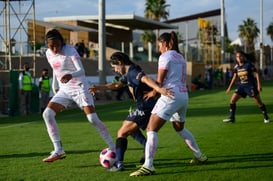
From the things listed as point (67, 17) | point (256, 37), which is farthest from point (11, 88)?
point (256, 37)

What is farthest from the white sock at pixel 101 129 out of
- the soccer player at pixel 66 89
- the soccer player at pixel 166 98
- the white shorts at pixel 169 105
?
the white shorts at pixel 169 105

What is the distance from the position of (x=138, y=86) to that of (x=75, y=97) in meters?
1.21

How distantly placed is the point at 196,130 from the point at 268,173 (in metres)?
5.72

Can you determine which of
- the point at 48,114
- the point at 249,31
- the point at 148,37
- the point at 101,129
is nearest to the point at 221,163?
the point at 101,129

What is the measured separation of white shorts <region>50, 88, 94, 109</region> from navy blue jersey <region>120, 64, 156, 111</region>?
826mm

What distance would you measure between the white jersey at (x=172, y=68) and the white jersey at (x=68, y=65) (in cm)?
158

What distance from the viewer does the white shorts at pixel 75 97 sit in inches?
327

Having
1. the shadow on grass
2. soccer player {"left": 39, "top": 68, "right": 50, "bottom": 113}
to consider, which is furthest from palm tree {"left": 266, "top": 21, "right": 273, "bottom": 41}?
the shadow on grass

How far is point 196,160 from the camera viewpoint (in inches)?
323

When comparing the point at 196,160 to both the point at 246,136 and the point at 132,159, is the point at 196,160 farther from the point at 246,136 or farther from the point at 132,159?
the point at 246,136

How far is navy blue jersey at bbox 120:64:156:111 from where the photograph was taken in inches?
297

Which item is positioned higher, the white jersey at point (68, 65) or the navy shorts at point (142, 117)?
the white jersey at point (68, 65)

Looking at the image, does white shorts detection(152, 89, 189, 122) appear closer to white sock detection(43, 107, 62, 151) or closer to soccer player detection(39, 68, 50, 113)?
white sock detection(43, 107, 62, 151)

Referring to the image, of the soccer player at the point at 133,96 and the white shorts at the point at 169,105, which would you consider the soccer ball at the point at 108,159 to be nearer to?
the soccer player at the point at 133,96
